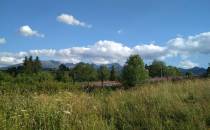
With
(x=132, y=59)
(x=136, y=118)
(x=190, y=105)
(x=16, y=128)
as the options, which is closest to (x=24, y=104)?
(x=16, y=128)

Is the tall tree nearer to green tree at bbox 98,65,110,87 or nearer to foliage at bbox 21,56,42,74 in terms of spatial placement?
foliage at bbox 21,56,42,74

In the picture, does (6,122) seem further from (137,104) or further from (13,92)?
(137,104)

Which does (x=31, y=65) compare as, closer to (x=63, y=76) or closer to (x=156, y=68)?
(x=63, y=76)

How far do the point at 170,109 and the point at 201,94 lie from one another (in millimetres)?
2063

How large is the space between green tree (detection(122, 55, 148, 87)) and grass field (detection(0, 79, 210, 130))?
46457mm

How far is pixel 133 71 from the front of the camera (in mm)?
59219

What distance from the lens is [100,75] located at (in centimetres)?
11575

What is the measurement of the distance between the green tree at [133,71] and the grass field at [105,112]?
1829 inches

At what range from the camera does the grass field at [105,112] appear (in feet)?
24.6

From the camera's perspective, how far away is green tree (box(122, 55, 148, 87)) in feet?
191

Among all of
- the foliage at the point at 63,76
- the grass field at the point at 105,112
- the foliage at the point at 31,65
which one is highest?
the foliage at the point at 31,65

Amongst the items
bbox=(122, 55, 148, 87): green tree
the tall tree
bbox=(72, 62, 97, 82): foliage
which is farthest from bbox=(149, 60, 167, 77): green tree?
the tall tree

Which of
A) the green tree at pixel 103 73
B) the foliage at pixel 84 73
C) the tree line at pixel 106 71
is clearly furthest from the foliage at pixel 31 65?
the green tree at pixel 103 73

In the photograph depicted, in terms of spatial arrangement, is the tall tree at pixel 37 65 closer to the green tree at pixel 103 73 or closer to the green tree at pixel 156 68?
the green tree at pixel 103 73
